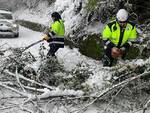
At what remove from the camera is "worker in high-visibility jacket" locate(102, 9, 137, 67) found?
941cm

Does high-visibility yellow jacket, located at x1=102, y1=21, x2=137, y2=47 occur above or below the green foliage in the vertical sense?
below

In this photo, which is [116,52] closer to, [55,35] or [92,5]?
[55,35]

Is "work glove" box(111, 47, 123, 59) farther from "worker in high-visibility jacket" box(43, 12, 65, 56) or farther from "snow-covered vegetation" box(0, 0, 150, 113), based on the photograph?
"worker in high-visibility jacket" box(43, 12, 65, 56)

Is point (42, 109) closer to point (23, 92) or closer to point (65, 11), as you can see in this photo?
point (23, 92)

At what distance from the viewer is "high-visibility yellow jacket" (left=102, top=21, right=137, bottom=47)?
942cm

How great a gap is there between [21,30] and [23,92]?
14.8 meters

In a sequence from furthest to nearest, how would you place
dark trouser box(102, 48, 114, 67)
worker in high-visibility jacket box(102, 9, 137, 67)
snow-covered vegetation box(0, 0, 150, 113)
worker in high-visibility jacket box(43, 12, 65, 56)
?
worker in high-visibility jacket box(43, 12, 65, 56) < dark trouser box(102, 48, 114, 67) < worker in high-visibility jacket box(102, 9, 137, 67) < snow-covered vegetation box(0, 0, 150, 113)

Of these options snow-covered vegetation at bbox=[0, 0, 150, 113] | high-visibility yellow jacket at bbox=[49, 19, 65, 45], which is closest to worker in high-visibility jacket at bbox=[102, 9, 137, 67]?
snow-covered vegetation at bbox=[0, 0, 150, 113]

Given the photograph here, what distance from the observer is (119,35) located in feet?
31.2

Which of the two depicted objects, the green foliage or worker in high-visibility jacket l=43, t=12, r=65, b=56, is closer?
worker in high-visibility jacket l=43, t=12, r=65, b=56

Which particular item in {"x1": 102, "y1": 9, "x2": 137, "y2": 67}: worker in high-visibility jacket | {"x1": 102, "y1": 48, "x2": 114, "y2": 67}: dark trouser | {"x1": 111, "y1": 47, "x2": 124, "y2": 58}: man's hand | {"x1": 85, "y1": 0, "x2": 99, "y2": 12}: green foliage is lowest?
{"x1": 102, "y1": 48, "x2": 114, "y2": 67}: dark trouser

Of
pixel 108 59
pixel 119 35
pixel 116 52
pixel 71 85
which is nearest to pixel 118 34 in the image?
pixel 119 35

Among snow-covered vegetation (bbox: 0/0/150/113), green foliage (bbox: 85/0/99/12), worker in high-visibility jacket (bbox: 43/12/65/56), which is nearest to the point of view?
snow-covered vegetation (bbox: 0/0/150/113)

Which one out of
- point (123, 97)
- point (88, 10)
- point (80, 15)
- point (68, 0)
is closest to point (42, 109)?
point (123, 97)
